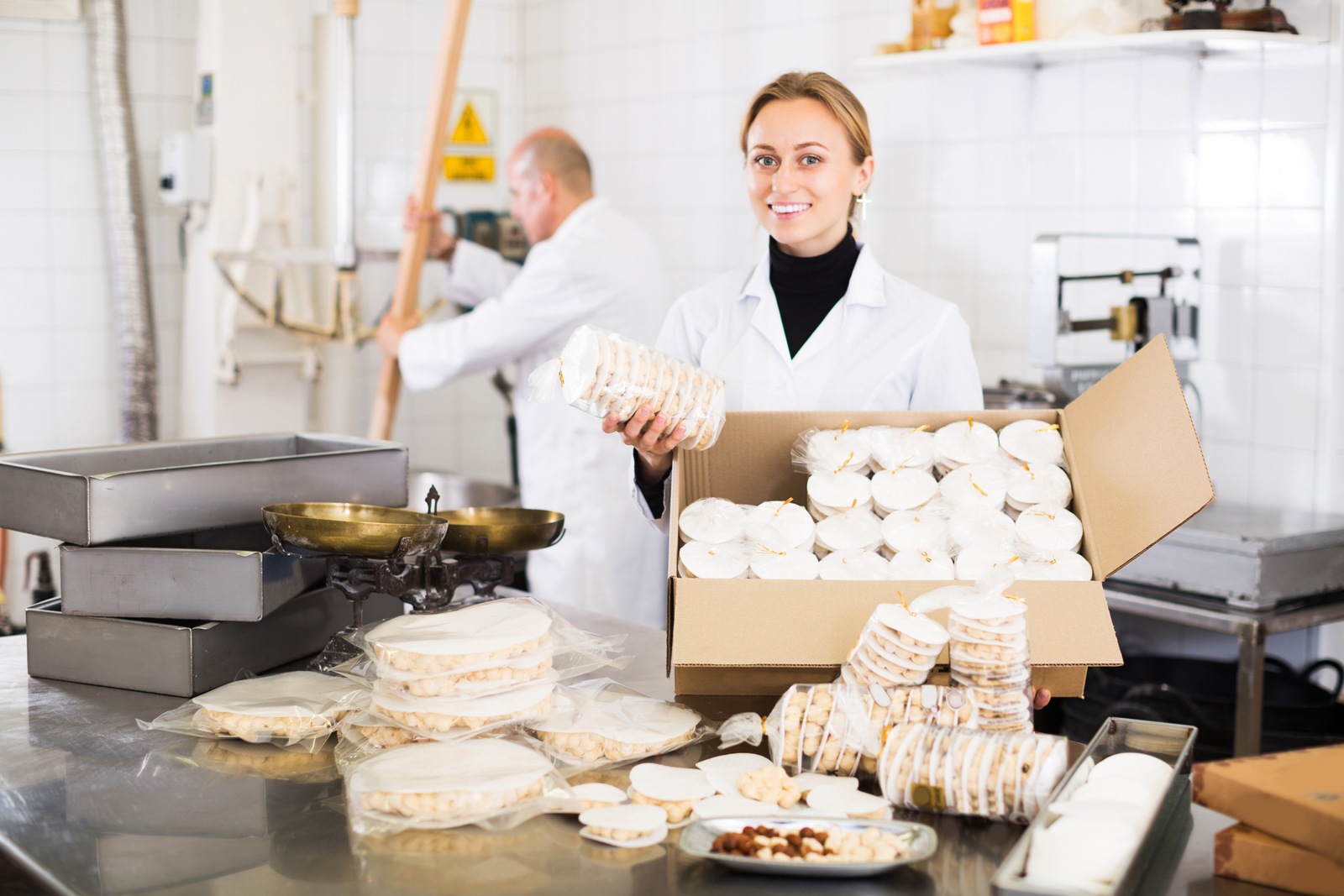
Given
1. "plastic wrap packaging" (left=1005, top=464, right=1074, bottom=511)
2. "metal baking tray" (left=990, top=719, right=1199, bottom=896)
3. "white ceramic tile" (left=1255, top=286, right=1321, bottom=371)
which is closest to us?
"metal baking tray" (left=990, top=719, right=1199, bottom=896)

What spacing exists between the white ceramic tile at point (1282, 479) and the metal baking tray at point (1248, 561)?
21cm

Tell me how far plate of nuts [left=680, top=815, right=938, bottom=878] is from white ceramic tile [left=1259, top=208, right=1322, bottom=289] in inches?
89.7

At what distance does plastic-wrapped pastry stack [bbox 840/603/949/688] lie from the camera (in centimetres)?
125

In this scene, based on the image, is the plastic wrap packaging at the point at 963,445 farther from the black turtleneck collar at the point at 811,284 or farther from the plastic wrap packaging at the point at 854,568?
the black turtleneck collar at the point at 811,284

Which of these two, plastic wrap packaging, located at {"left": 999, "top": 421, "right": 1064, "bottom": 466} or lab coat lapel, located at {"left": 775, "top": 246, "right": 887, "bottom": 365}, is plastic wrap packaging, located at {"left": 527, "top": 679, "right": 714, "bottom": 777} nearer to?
plastic wrap packaging, located at {"left": 999, "top": 421, "right": 1064, "bottom": 466}

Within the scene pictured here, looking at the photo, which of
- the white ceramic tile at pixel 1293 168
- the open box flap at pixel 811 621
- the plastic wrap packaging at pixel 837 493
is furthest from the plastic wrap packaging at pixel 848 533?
the white ceramic tile at pixel 1293 168

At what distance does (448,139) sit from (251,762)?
3.54 metres

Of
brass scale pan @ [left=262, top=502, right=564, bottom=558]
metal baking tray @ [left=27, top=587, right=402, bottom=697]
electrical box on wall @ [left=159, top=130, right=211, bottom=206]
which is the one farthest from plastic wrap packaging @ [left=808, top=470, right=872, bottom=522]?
electrical box on wall @ [left=159, top=130, right=211, bottom=206]

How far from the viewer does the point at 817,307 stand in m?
2.14

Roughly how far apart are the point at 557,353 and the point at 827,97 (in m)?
1.53

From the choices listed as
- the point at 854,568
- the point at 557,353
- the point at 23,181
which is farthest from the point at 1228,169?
the point at 23,181

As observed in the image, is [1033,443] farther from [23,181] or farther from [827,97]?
[23,181]

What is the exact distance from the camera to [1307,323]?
2895 mm

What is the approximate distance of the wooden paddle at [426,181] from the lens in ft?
10.1
